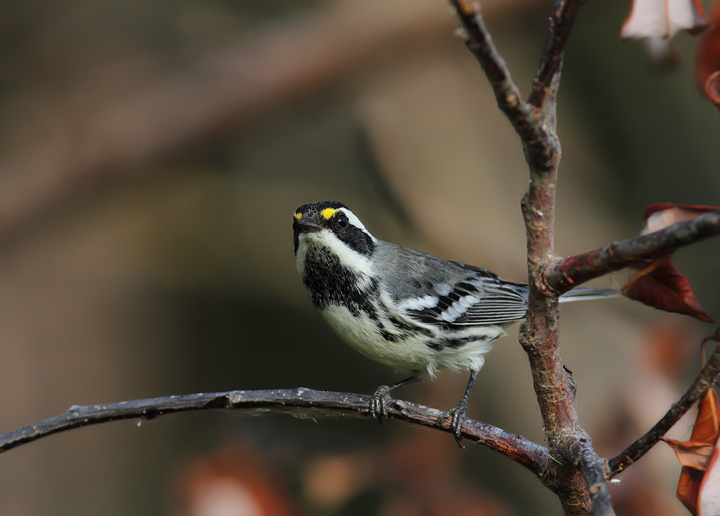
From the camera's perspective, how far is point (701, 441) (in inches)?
34.5

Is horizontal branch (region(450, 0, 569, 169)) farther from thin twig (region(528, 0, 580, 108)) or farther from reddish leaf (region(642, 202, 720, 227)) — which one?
reddish leaf (region(642, 202, 720, 227))

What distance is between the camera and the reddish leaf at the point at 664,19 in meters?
0.76

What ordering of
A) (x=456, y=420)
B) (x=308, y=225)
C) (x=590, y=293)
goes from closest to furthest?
(x=456, y=420)
(x=308, y=225)
(x=590, y=293)

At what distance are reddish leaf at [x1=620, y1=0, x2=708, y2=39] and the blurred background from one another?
8.32 feet

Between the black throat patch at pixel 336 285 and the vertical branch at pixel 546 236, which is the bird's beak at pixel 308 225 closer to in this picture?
the black throat patch at pixel 336 285

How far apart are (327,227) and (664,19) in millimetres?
1516

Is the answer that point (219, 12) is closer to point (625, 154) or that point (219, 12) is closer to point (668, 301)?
point (625, 154)

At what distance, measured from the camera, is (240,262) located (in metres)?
4.27

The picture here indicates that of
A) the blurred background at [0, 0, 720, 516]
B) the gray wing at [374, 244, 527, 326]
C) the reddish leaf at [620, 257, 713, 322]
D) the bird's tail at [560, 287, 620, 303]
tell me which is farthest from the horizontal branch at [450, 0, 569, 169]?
the blurred background at [0, 0, 720, 516]

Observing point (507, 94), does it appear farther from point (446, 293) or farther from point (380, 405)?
point (446, 293)

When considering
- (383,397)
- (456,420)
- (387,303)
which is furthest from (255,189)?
(456,420)

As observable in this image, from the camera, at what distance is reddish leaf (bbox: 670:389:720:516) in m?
0.85

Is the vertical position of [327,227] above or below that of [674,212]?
above

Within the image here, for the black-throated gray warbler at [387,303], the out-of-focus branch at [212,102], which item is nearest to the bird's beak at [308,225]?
the black-throated gray warbler at [387,303]
